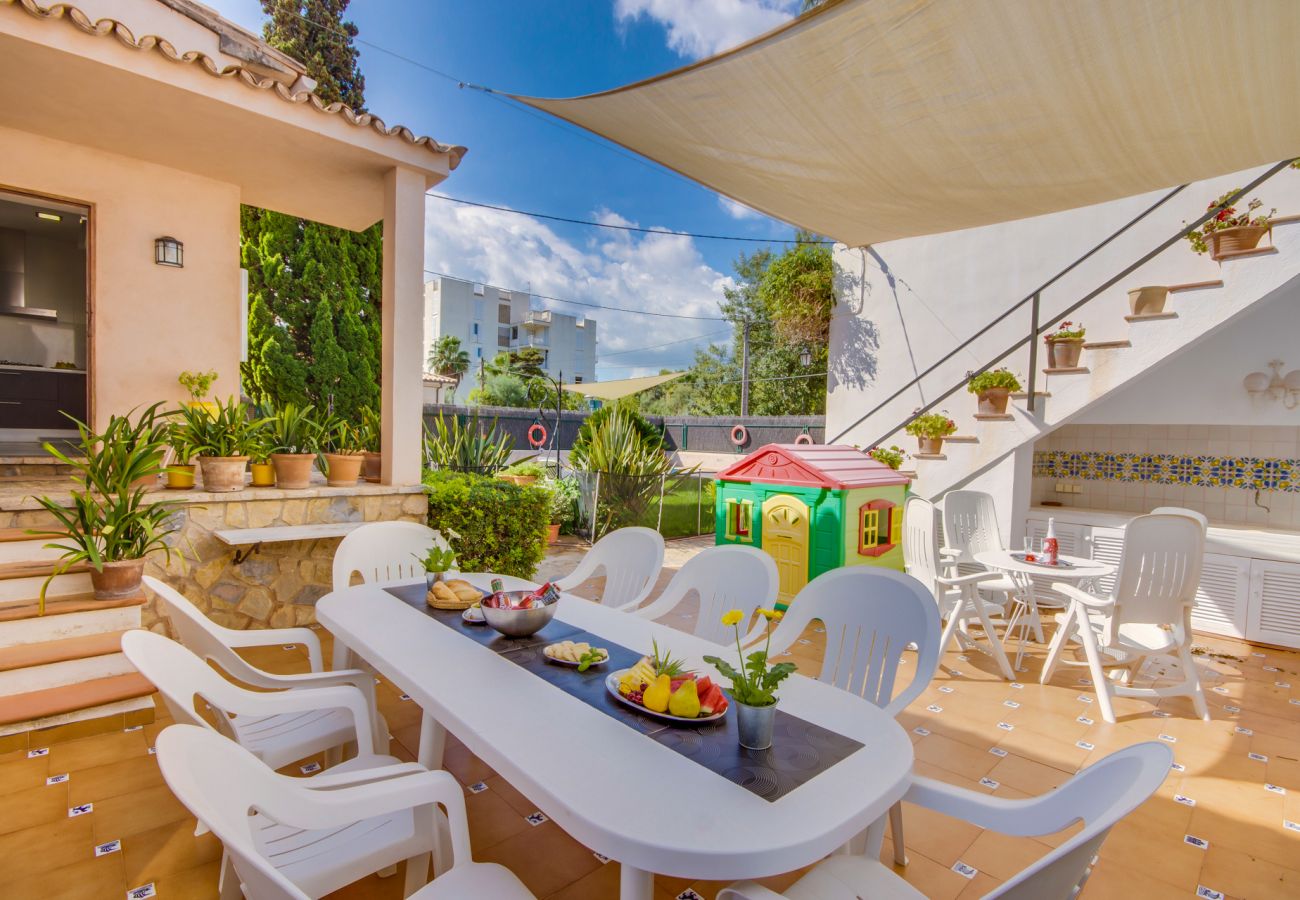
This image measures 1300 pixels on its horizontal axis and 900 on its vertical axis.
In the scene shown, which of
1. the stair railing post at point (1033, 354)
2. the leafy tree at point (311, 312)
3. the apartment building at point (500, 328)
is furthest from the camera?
the apartment building at point (500, 328)

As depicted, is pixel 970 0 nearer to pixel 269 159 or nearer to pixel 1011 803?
pixel 1011 803

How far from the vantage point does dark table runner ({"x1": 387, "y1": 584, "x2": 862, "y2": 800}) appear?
1295 millimetres

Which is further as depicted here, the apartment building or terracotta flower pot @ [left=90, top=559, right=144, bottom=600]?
the apartment building

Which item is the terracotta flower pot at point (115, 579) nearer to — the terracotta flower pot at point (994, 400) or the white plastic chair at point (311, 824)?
the white plastic chair at point (311, 824)

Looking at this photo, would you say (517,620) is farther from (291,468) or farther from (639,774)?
(291,468)

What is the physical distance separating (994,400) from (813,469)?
5.59ft

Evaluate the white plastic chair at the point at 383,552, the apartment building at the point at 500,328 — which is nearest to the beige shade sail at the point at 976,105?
the white plastic chair at the point at 383,552

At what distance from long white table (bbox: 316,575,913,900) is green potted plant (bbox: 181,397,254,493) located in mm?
2348

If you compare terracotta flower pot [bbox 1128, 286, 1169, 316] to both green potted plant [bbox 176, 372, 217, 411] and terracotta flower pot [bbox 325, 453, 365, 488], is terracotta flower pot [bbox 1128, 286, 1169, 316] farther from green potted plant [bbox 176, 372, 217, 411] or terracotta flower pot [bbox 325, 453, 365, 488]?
green potted plant [bbox 176, 372, 217, 411]

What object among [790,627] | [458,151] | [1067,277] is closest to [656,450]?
[458,151]

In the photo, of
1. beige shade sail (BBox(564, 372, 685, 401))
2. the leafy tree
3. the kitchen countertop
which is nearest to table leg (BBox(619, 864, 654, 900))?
the kitchen countertop

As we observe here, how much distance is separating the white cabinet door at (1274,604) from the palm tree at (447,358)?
26.6 m

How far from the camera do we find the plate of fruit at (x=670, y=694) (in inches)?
59.1

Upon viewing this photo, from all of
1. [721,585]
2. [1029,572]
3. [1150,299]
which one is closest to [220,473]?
[721,585]
